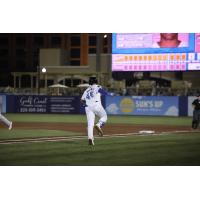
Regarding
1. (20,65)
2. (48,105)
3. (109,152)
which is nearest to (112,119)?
(48,105)

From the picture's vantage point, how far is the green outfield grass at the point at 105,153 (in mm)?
11195

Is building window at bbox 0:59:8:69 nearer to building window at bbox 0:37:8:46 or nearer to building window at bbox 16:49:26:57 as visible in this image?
building window at bbox 0:37:8:46

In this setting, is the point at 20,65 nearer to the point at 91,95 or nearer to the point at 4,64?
the point at 4,64

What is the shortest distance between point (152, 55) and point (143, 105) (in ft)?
16.4

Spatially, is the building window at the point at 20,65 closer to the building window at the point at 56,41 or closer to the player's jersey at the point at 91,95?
the building window at the point at 56,41

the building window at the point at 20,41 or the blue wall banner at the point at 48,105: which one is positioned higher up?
the building window at the point at 20,41

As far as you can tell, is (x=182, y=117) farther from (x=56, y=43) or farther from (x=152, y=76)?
(x=56, y=43)

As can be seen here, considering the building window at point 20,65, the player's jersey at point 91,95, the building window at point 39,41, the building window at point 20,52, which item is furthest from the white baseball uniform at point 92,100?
the building window at point 20,52

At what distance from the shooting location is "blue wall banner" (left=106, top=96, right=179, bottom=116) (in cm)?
2442

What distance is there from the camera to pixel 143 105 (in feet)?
82.1

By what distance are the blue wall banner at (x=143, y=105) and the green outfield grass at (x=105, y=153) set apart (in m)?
10.0

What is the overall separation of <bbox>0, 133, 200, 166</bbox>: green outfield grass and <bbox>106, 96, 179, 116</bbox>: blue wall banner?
32.9ft

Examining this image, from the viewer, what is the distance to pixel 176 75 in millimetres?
19531
